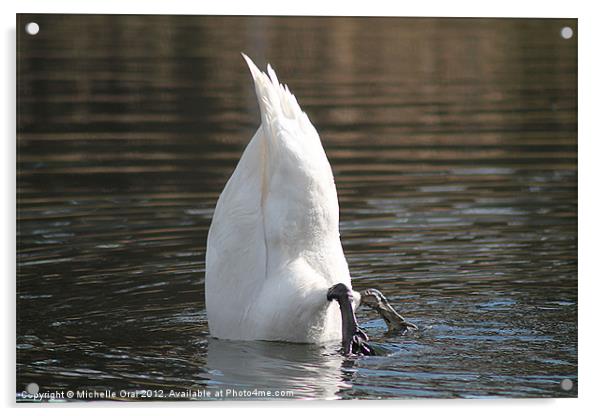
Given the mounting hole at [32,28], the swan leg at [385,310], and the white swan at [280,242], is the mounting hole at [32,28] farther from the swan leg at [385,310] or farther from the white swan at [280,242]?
the swan leg at [385,310]

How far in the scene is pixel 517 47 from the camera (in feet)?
24.5

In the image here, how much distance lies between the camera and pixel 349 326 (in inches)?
293

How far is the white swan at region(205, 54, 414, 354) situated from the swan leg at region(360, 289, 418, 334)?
21cm

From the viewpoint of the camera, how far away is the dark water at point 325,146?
24.0 ft

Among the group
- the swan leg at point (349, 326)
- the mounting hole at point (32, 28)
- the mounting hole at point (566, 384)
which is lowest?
the mounting hole at point (566, 384)

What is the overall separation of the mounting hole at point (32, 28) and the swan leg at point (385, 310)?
1837 mm

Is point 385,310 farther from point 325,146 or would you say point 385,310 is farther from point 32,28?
point 32,28

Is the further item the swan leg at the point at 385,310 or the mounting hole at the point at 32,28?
the swan leg at the point at 385,310

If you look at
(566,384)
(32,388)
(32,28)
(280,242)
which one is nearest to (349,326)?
(280,242)

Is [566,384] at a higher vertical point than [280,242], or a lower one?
lower

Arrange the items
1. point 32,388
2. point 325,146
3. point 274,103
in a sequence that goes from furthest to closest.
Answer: point 325,146 → point 274,103 → point 32,388

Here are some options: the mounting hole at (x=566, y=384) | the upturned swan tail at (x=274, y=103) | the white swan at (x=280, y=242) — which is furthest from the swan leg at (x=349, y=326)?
the mounting hole at (x=566, y=384)

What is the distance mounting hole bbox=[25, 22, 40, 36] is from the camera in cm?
716

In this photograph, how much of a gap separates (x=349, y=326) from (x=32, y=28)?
1744mm
